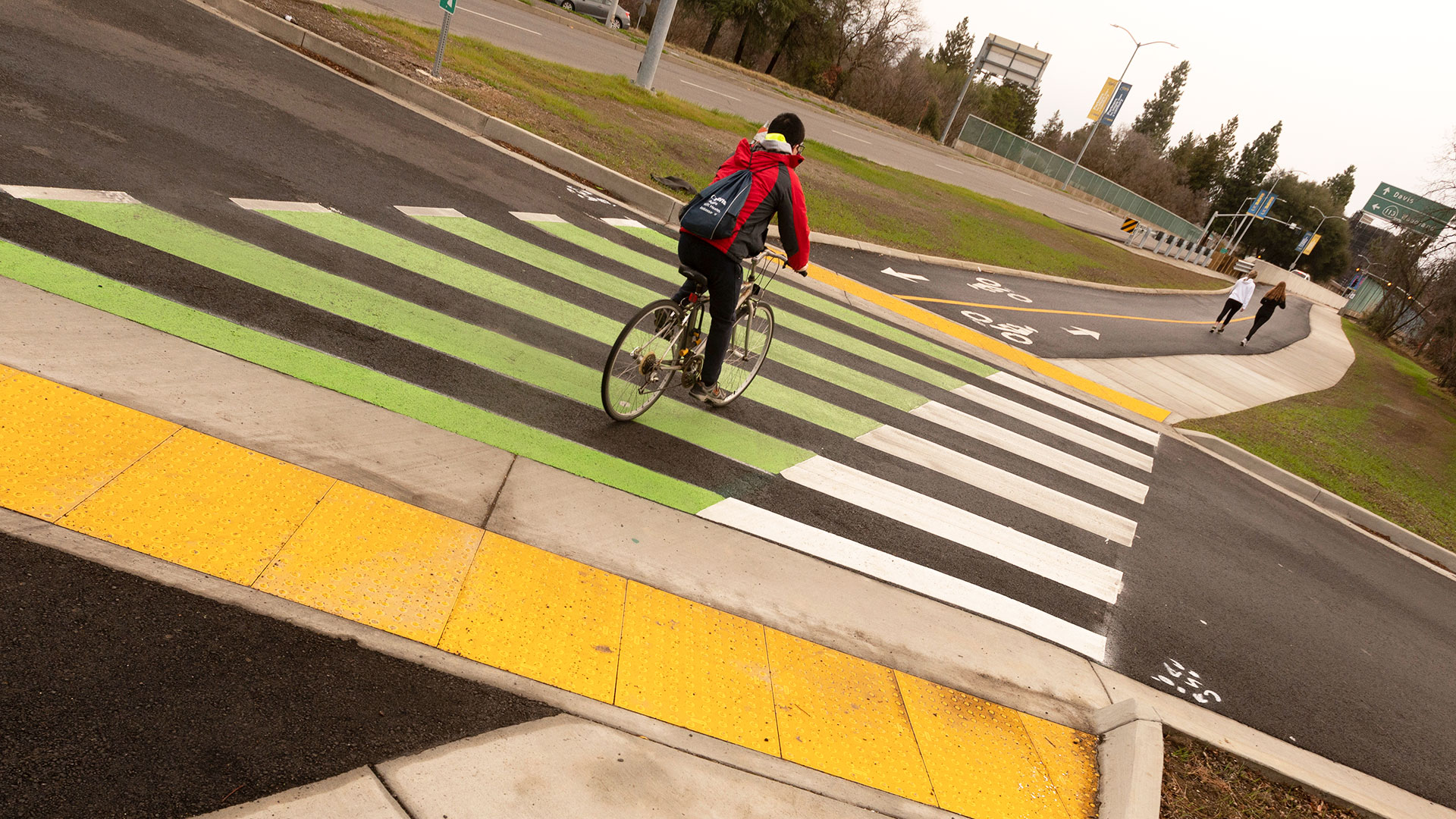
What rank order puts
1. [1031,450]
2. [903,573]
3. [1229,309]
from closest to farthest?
[903,573], [1031,450], [1229,309]

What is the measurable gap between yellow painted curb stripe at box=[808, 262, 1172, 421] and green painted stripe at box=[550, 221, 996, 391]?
3.41 ft

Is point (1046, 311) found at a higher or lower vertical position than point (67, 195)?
higher

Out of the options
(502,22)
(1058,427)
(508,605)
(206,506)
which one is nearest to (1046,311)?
(1058,427)

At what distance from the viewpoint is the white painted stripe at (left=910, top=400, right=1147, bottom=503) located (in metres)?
8.58

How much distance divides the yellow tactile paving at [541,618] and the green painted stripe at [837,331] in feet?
18.5

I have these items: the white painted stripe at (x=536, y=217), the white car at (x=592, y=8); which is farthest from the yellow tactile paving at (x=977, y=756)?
the white car at (x=592, y=8)

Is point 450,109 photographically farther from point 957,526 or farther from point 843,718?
point 843,718

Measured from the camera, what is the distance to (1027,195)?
38188mm

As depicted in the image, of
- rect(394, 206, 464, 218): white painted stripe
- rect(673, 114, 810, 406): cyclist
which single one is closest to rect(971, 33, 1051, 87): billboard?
rect(394, 206, 464, 218): white painted stripe

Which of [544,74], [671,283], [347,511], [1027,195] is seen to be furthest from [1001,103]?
[347,511]

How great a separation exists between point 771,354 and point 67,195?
5.98 meters

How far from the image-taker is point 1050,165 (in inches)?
2106

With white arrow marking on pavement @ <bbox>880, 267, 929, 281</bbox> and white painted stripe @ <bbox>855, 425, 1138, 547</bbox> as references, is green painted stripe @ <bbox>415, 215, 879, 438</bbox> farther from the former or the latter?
white arrow marking on pavement @ <bbox>880, 267, 929, 281</bbox>

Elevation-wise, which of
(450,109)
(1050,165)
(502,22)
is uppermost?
(1050,165)
